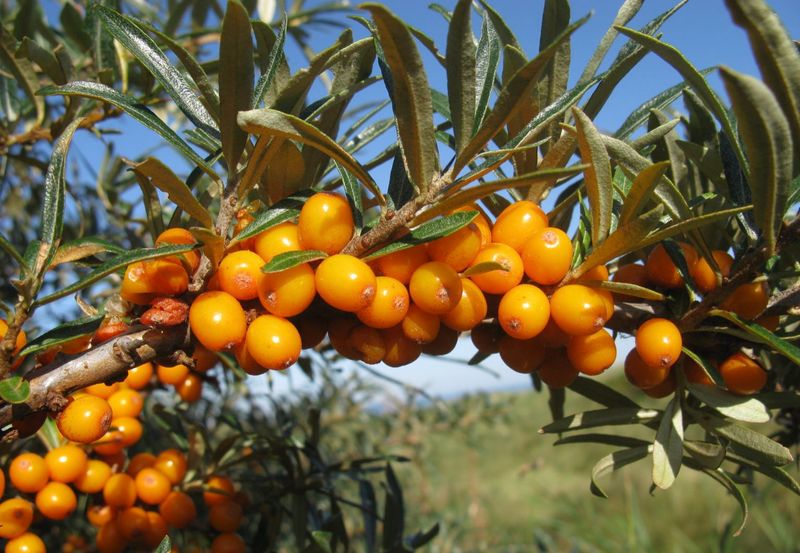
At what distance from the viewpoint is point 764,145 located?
560 millimetres

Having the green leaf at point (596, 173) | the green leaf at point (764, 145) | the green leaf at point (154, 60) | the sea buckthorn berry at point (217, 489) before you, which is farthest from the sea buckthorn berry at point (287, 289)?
the sea buckthorn berry at point (217, 489)

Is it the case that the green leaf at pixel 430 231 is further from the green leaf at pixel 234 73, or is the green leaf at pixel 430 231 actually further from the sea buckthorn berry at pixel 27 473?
the sea buckthorn berry at pixel 27 473

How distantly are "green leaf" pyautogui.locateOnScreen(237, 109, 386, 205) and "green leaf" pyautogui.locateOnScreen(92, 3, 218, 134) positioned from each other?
0.63 ft

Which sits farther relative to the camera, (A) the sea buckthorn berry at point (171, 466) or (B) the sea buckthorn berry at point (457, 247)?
(A) the sea buckthorn berry at point (171, 466)

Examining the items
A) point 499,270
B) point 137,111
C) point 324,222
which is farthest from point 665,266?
Answer: point 137,111

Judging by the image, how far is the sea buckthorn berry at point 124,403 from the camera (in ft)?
3.36

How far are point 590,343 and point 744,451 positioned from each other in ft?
0.96

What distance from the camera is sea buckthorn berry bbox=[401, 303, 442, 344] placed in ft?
2.28

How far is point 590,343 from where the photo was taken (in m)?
0.74

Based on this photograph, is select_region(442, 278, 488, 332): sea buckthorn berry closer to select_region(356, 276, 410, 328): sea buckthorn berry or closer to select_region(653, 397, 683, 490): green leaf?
select_region(356, 276, 410, 328): sea buckthorn berry

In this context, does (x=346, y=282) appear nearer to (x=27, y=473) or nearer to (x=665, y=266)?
(x=665, y=266)

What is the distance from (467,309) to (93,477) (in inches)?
30.7

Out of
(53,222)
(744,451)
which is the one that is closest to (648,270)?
(744,451)

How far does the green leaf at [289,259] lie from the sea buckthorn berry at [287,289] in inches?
1.0
